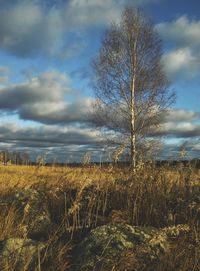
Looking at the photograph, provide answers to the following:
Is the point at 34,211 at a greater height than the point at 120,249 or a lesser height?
greater

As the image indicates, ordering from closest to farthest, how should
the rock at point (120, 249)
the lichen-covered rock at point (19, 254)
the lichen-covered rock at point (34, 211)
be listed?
the lichen-covered rock at point (19, 254) → the rock at point (120, 249) → the lichen-covered rock at point (34, 211)

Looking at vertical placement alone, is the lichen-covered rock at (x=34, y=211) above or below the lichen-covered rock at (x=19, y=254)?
above

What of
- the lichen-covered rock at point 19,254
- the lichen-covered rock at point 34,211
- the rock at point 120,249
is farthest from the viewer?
the lichen-covered rock at point 34,211

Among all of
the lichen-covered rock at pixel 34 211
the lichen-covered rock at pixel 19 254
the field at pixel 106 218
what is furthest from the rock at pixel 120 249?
the lichen-covered rock at pixel 34 211

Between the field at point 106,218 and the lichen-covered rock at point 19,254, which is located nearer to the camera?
the lichen-covered rock at point 19,254

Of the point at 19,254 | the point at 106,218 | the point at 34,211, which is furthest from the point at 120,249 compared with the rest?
the point at 34,211

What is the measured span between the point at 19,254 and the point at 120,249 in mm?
847

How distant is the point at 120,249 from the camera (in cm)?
406

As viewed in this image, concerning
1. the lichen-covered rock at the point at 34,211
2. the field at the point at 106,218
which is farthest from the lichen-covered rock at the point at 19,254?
the lichen-covered rock at the point at 34,211

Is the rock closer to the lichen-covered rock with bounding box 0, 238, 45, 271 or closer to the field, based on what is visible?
the field

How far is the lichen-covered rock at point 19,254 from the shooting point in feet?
12.2

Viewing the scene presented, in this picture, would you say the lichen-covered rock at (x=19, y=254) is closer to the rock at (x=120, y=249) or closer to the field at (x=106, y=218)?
the field at (x=106, y=218)

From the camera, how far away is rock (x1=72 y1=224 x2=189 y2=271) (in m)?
3.83

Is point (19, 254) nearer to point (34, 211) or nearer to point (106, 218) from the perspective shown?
point (106, 218)
